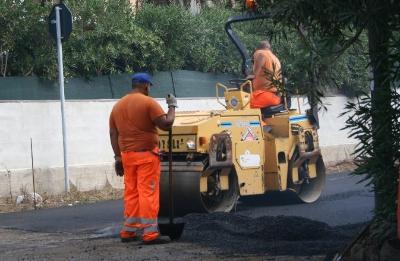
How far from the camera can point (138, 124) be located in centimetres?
925

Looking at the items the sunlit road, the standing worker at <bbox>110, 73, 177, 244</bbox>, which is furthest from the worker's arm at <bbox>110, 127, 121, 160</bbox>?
the sunlit road

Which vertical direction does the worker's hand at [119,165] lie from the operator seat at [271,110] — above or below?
below

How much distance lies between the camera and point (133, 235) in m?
9.20

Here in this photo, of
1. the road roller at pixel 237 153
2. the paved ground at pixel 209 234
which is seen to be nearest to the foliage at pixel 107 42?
the paved ground at pixel 209 234

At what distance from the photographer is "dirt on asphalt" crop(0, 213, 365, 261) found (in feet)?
26.8

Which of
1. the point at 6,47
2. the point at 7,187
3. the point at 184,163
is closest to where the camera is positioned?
the point at 184,163

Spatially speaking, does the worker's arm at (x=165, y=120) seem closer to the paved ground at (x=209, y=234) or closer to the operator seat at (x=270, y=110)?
the paved ground at (x=209, y=234)

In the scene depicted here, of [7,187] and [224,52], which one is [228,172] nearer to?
[7,187]

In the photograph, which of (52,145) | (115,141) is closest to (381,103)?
(115,141)

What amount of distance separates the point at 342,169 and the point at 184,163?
9.18 meters

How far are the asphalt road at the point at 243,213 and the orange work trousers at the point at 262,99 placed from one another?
1.40m

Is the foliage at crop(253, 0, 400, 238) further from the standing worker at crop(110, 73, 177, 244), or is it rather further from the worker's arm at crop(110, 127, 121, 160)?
the worker's arm at crop(110, 127, 121, 160)

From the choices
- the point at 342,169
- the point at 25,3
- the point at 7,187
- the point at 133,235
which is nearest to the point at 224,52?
the point at 342,169

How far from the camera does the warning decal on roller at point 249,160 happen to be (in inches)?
457
